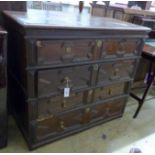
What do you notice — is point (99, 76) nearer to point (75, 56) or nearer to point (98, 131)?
point (75, 56)

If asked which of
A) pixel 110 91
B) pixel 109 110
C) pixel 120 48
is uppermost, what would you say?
pixel 120 48

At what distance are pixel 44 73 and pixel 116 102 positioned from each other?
91cm

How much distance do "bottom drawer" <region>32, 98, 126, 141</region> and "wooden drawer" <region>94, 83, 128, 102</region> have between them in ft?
0.26

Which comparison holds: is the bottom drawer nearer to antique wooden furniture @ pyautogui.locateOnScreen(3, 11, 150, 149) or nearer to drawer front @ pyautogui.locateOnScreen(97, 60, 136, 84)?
antique wooden furniture @ pyautogui.locateOnScreen(3, 11, 150, 149)

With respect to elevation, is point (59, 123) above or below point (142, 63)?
below

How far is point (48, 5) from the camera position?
74.8 inches

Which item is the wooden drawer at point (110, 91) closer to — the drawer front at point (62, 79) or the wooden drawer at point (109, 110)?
the wooden drawer at point (109, 110)

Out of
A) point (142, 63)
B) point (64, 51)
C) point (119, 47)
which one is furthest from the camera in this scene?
point (142, 63)

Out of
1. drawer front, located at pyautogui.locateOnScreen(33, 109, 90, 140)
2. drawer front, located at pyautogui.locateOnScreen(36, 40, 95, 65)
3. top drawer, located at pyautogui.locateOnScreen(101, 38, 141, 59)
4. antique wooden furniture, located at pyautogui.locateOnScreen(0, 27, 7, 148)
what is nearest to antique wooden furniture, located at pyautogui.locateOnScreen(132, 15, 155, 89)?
top drawer, located at pyautogui.locateOnScreen(101, 38, 141, 59)

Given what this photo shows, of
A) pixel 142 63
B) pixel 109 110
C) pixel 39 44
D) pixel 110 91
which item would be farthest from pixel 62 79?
pixel 142 63

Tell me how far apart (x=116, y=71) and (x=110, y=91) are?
0.21m

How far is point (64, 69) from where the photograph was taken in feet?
4.18

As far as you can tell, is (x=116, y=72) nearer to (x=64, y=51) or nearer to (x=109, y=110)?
(x=109, y=110)

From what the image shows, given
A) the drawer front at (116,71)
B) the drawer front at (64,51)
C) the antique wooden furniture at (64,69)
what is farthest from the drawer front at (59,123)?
the drawer front at (64,51)
